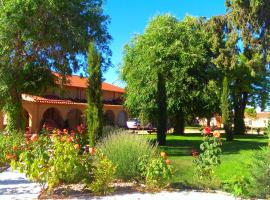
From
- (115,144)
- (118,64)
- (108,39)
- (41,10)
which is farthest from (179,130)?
(115,144)

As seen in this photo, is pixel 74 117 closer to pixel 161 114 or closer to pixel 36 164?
pixel 161 114

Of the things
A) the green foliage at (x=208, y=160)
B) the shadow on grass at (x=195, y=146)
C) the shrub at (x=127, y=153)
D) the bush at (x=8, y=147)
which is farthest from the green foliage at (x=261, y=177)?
the bush at (x=8, y=147)

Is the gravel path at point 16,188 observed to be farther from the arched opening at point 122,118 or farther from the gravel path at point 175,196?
the arched opening at point 122,118

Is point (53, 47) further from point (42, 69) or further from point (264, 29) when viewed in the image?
point (264, 29)

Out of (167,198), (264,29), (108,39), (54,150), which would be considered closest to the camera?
(167,198)

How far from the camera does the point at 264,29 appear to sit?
114ft

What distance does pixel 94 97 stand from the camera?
1598 cm

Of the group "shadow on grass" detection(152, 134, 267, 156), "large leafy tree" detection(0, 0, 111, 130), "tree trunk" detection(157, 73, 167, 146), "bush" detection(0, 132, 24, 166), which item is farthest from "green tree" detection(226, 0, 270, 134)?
"bush" detection(0, 132, 24, 166)

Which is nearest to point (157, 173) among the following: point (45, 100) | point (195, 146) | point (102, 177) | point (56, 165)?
point (102, 177)

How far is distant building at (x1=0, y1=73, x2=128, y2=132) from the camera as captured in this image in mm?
36125

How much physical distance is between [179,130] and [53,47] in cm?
2220

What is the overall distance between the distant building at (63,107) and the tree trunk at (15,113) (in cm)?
832

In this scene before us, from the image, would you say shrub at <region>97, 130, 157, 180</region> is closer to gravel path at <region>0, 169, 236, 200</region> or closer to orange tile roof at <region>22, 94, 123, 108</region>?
gravel path at <region>0, 169, 236, 200</region>

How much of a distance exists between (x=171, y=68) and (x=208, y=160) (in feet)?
88.3
